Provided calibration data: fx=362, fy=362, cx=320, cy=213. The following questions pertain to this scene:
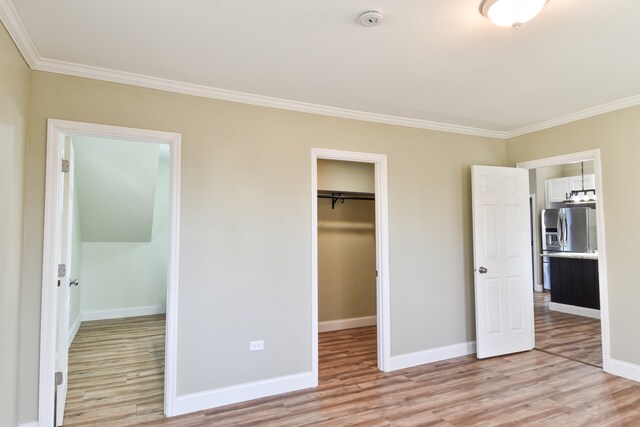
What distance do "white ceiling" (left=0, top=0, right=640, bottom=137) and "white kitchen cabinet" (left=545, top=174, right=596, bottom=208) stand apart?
16.5ft

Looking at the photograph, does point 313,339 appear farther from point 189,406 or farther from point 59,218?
point 59,218

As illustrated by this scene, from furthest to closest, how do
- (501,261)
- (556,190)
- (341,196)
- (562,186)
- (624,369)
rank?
1. (556,190)
2. (562,186)
3. (341,196)
4. (501,261)
5. (624,369)

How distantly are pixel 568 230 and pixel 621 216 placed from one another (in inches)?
178

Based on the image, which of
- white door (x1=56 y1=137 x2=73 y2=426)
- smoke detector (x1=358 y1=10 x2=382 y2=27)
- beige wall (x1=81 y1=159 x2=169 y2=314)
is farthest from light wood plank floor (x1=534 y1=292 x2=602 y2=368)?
beige wall (x1=81 y1=159 x2=169 y2=314)

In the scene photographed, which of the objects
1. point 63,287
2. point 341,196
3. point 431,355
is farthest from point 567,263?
point 63,287

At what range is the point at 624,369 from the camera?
334 cm

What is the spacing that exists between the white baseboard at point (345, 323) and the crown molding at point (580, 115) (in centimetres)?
308

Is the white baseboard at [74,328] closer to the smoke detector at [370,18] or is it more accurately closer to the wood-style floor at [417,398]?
the wood-style floor at [417,398]

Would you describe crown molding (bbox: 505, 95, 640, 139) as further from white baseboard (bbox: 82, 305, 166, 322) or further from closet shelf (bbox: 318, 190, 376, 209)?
white baseboard (bbox: 82, 305, 166, 322)

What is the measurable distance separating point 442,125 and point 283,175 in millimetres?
1955

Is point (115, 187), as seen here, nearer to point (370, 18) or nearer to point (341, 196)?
point (341, 196)

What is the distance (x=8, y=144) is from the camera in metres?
2.04

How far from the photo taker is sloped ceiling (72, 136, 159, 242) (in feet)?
14.5

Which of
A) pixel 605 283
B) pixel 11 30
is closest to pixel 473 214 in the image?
pixel 605 283
